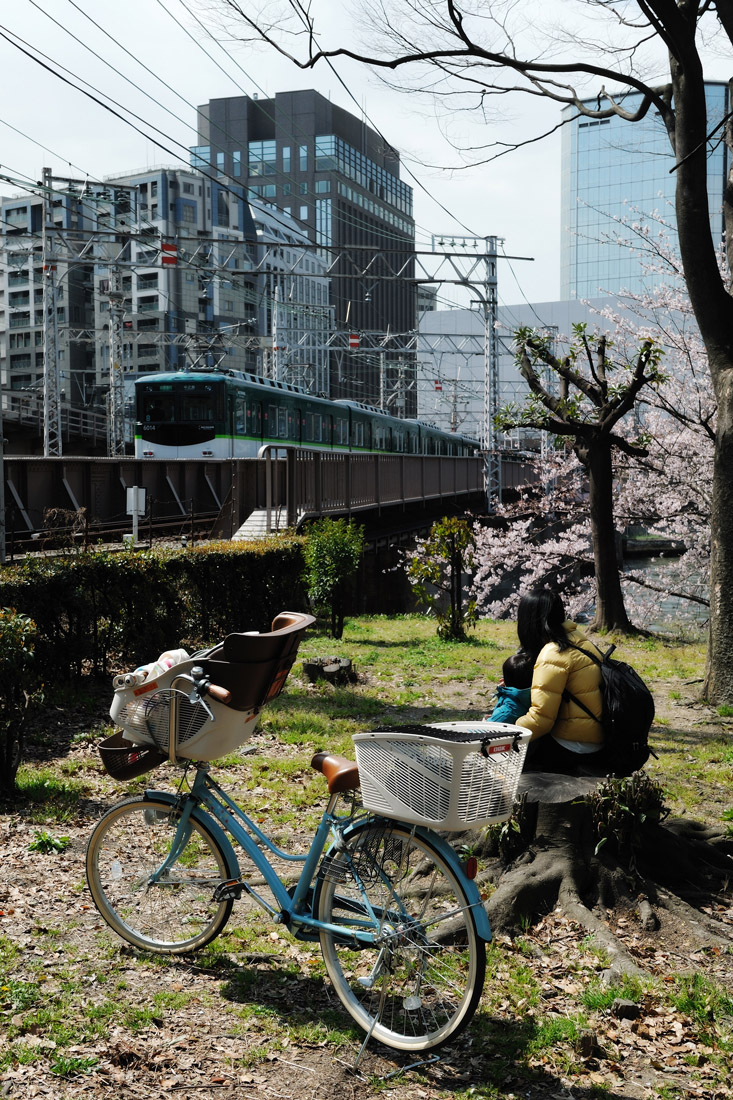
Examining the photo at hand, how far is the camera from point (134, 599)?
988 cm

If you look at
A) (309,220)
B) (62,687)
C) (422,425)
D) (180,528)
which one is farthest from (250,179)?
(62,687)

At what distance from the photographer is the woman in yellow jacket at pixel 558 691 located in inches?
185

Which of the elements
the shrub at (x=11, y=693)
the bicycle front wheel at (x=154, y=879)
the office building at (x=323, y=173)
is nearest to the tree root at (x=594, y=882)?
the bicycle front wheel at (x=154, y=879)

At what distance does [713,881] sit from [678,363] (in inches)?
655

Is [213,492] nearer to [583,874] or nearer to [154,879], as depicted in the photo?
[583,874]

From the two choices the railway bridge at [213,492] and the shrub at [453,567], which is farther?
the railway bridge at [213,492]

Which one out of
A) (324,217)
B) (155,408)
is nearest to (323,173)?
(324,217)

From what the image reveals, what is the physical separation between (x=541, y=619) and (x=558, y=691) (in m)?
0.34

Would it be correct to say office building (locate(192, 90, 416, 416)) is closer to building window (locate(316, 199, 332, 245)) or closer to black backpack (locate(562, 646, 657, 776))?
building window (locate(316, 199, 332, 245))

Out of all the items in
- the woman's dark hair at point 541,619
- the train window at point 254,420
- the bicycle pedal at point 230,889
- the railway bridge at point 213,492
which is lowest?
the bicycle pedal at point 230,889

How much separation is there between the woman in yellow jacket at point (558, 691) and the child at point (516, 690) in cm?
9

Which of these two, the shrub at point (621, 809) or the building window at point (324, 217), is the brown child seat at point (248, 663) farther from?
the building window at point (324, 217)

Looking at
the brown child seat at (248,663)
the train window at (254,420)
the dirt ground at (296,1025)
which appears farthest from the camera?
the train window at (254,420)

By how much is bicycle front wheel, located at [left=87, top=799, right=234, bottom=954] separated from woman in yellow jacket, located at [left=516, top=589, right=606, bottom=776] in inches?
63.8
